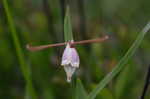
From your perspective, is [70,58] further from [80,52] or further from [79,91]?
[80,52]

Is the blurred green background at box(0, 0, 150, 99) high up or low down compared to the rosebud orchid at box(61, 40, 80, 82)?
down

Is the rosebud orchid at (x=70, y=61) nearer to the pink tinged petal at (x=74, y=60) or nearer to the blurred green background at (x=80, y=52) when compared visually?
the pink tinged petal at (x=74, y=60)

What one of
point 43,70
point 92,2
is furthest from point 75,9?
point 43,70

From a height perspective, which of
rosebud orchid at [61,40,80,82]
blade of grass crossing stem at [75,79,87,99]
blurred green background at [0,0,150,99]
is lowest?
blurred green background at [0,0,150,99]

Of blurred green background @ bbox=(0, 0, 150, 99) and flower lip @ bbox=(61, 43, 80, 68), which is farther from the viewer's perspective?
blurred green background @ bbox=(0, 0, 150, 99)

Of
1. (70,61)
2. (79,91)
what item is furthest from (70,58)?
(79,91)

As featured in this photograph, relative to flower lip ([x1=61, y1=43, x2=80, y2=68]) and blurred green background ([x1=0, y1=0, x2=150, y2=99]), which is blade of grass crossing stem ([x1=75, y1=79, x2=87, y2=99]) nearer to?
flower lip ([x1=61, y1=43, x2=80, y2=68])

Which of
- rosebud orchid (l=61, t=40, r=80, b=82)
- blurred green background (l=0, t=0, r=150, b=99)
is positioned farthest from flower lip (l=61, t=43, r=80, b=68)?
blurred green background (l=0, t=0, r=150, b=99)

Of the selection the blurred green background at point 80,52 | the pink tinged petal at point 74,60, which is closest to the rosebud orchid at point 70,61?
the pink tinged petal at point 74,60

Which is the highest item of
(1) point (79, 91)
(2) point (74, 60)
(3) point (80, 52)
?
(2) point (74, 60)
